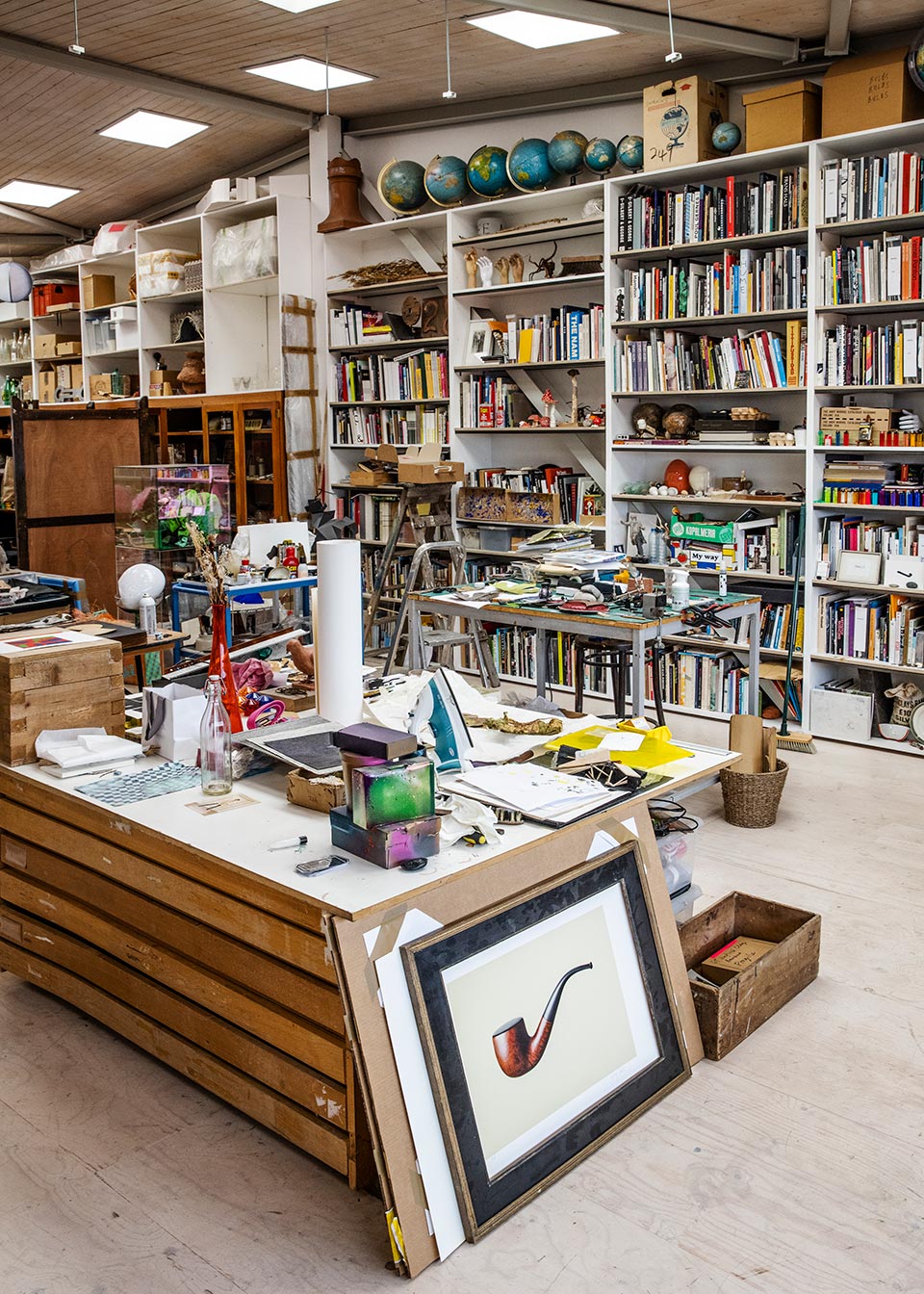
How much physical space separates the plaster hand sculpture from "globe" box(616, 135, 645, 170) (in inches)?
42.6

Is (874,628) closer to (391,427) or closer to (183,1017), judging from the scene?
(391,427)

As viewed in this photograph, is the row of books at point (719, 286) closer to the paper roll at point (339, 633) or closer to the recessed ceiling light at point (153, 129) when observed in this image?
the recessed ceiling light at point (153, 129)

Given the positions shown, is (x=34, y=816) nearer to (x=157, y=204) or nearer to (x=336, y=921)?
(x=336, y=921)

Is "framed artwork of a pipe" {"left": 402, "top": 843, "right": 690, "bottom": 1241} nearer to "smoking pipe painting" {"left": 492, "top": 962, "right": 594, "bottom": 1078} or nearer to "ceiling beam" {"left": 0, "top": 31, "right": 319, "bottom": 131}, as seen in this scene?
"smoking pipe painting" {"left": 492, "top": 962, "right": 594, "bottom": 1078}

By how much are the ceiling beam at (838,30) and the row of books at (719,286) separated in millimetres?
868

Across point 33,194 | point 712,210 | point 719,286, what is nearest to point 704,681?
point 719,286

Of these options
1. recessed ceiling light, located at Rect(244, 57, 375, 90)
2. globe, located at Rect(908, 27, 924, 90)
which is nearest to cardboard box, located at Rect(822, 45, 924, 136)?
globe, located at Rect(908, 27, 924, 90)

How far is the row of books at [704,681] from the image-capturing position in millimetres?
5746

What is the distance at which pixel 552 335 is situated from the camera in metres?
6.37

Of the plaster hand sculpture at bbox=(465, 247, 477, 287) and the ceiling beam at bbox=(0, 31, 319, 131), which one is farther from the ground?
the ceiling beam at bbox=(0, 31, 319, 131)

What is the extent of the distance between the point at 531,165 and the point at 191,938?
509cm

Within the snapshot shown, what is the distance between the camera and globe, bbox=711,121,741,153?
5.50m

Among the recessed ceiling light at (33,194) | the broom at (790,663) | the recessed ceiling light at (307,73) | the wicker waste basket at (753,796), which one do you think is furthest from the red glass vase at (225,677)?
the recessed ceiling light at (33,194)

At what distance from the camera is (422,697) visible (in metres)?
2.69
